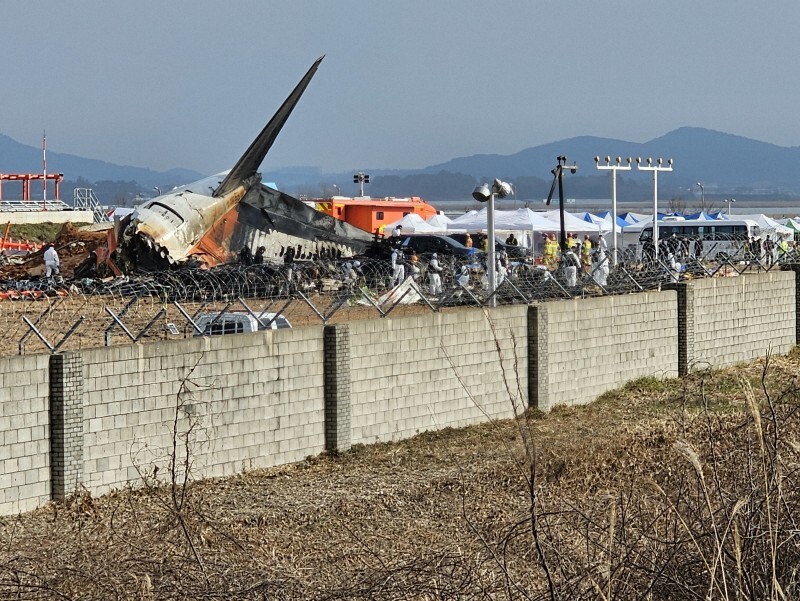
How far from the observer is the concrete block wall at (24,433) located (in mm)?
13414

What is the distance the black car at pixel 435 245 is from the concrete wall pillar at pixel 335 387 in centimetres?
2619

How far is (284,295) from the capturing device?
23312 mm

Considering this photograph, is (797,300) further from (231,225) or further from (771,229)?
(771,229)

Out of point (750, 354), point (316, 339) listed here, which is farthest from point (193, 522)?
point (750, 354)

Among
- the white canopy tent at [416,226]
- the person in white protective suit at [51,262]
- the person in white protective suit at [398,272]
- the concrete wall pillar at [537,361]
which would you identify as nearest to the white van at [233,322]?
the concrete wall pillar at [537,361]

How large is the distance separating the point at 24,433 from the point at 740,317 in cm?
1763

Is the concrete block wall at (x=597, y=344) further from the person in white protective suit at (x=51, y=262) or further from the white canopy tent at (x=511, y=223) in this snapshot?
the white canopy tent at (x=511, y=223)

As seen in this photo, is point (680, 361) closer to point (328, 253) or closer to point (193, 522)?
point (193, 522)

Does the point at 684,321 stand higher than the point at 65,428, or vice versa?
the point at 684,321

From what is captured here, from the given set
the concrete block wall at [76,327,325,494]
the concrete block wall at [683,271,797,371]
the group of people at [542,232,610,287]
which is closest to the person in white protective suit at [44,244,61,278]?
the group of people at [542,232,610,287]

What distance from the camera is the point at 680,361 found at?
976 inches

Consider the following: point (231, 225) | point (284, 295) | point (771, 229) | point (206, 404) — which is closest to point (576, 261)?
point (284, 295)

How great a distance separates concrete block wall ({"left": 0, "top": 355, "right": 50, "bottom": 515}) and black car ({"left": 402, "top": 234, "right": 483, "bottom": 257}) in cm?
2993

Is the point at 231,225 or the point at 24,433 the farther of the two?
the point at 231,225
